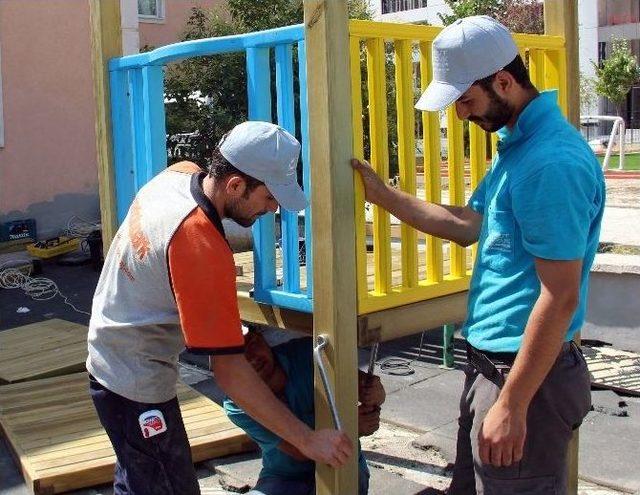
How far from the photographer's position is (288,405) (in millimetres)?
3021

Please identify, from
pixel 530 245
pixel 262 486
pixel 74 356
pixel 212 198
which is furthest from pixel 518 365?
pixel 74 356

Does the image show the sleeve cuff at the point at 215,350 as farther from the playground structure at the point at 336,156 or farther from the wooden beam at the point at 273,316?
the wooden beam at the point at 273,316

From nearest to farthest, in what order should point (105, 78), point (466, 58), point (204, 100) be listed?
point (466, 58)
point (105, 78)
point (204, 100)

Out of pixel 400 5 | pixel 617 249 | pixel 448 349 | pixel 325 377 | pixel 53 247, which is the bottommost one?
pixel 448 349

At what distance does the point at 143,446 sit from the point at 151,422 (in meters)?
0.09

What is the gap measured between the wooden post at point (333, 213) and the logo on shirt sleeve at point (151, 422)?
0.50 m

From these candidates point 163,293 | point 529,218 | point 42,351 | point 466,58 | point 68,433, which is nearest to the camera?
point 529,218

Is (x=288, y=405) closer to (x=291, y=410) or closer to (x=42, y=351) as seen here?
(x=291, y=410)

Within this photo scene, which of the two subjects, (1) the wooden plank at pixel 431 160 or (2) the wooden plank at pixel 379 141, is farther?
(1) the wooden plank at pixel 431 160

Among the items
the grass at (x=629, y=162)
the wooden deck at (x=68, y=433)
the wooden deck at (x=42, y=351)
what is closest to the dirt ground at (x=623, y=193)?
the grass at (x=629, y=162)

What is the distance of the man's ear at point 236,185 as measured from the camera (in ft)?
8.42

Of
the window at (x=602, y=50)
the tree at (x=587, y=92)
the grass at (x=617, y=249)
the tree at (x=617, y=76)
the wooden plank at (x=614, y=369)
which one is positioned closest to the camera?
the wooden plank at (x=614, y=369)

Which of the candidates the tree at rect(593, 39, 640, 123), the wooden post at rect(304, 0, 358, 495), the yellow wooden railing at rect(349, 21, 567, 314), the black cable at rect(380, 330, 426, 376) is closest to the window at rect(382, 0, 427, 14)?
the tree at rect(593, 39, 640, 123)

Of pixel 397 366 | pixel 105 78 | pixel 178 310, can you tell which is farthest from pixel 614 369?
pixel 178 310
